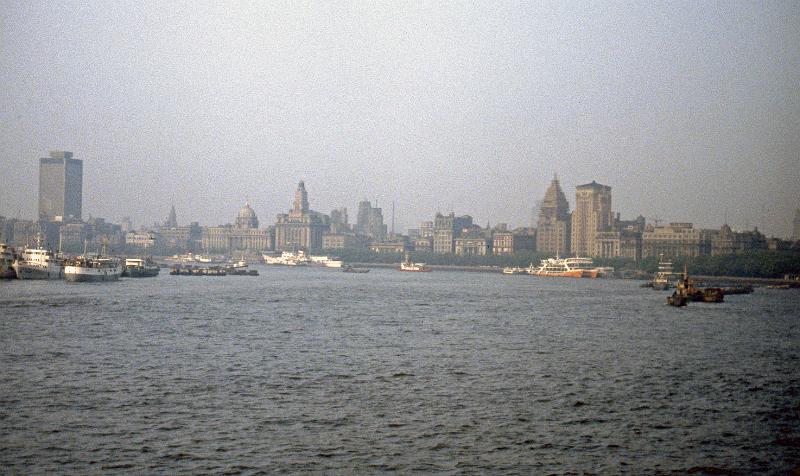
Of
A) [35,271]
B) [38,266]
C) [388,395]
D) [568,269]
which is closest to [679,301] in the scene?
[388,395]

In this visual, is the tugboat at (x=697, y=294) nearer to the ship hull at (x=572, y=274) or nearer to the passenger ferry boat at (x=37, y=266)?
the passenger ferry boat at (x=37, y=266)

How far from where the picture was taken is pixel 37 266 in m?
106

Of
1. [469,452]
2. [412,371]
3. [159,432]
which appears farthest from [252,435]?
[412,371]

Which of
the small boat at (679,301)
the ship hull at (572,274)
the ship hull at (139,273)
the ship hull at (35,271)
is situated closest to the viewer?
the small boat at (679,301)

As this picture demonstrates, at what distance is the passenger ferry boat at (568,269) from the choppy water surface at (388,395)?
116778 mm

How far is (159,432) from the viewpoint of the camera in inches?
945

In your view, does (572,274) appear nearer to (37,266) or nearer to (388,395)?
(37,266)

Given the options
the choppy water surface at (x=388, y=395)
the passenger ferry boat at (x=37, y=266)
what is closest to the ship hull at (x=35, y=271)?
the passenger ferry boat at (x=37, y=266)

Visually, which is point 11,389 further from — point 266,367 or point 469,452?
point 469,452

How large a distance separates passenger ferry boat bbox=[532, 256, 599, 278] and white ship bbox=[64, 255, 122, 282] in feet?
293

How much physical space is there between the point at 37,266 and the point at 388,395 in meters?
86.1

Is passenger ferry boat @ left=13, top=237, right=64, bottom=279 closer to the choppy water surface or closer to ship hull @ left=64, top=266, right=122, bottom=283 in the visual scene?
ship hull @ left=64, top=266, right=122, bottom=283

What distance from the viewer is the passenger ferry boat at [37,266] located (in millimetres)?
105000

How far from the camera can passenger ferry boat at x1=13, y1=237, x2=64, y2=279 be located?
10500 cm
